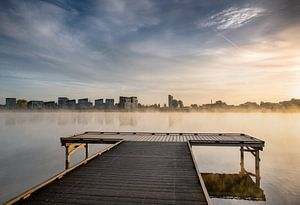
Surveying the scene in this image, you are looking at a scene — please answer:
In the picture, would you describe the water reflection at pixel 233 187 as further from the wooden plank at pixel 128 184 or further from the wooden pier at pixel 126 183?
the wooden plank at pixel 128 184

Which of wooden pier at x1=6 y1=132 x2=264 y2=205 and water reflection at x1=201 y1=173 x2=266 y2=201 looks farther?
water reflection at x1=201 y1=173 x2=266 y2=201

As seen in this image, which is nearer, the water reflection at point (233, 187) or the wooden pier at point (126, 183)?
the wooden pier at point (126, 183)

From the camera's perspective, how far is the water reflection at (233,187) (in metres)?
11.8

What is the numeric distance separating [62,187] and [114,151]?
4807mm

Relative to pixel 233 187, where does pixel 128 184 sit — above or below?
above

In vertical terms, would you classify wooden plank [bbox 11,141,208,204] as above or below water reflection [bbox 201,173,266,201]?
above

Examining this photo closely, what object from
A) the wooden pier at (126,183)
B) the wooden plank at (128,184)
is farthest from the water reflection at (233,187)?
the wooden plank at (128,184)

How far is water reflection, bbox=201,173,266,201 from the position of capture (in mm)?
11766

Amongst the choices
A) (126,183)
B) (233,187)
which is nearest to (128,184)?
(126,183)

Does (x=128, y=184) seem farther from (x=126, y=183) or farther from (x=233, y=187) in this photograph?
(x=233, y=187)

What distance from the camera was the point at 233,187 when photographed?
12.8 metres

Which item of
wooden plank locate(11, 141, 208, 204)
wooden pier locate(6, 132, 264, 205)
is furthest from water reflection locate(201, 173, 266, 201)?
wooden plank locate(11, 141, 208, 204)

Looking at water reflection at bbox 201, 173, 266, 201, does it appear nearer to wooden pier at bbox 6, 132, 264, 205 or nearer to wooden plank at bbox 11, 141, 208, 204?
wooden pier at bbox 6, 132, 264, 205

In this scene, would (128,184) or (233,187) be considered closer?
(128,184)
